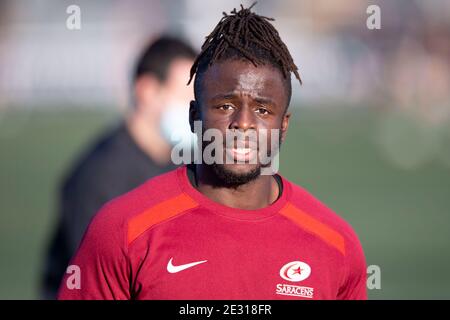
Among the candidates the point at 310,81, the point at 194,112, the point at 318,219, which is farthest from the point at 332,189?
the point at 194,112

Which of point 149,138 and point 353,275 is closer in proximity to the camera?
point 353,275

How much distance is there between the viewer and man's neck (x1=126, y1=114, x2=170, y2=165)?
5352 mm

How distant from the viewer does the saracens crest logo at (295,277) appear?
3.00 metres

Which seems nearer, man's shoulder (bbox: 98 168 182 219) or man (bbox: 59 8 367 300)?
man (bbox: 59 8 367 300)

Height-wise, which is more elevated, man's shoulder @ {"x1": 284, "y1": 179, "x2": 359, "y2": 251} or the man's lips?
the man's lips

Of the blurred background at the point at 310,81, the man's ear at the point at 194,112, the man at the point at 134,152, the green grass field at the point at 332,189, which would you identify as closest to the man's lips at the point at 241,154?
the man's ear at the point at 194,112

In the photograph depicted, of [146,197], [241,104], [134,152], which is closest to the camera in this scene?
[241,104]

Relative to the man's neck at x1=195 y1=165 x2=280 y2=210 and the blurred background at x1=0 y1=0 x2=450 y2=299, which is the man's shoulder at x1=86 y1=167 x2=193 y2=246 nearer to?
the man's neck at x1=195 y1=165 x2=280 y2=210

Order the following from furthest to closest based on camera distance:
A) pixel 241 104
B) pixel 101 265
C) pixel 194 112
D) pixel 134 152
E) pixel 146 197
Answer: pixel 134 152, pixel 194 112, pixel 146 197, pixel 241 104, pixel 101 265

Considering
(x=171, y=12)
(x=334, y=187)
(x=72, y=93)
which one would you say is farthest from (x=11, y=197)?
(x=334, y=187)

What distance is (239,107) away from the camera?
3.04m

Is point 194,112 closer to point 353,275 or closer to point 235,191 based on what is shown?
point 235,191

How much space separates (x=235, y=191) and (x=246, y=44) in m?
0.55

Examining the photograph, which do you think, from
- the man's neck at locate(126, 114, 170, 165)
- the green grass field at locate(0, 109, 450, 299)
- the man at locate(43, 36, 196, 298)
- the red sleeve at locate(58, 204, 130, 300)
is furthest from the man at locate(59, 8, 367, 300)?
the green grass field at locate(0, 109, 450, 299)
